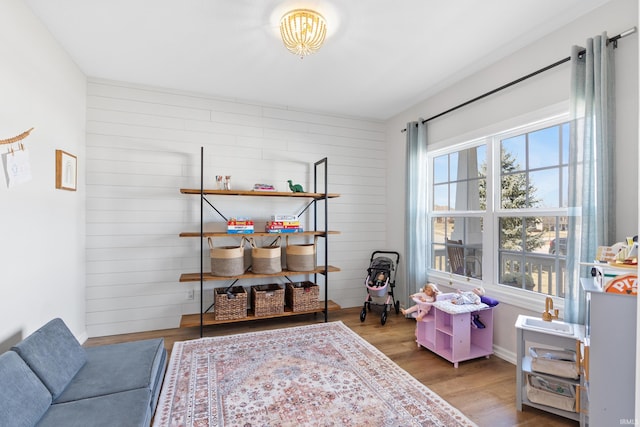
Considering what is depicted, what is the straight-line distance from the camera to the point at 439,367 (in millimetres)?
2529

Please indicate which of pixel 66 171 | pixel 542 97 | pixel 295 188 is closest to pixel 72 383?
pixel 66 171

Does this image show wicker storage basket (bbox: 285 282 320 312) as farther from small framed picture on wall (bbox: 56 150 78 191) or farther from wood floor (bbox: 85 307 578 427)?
small framed picture on wall (bbox: 56 150 78 191)

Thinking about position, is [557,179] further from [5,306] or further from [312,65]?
[5,306]

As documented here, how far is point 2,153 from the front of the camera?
1.78 m

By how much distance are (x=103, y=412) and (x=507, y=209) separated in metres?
3.23

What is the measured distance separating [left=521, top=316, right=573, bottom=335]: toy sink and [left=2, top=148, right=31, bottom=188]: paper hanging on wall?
338 centimetres

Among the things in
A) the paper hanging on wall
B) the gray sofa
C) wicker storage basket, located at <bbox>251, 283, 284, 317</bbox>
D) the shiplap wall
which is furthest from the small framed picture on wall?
wicker storage basket, located at <bbox>251, 283, 284, 317</bbox>

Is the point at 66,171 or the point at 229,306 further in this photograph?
the point at 229,306

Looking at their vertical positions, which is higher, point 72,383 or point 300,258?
point 300,258

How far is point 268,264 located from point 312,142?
5.65 feet

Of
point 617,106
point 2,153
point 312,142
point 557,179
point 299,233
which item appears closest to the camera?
point 2,153

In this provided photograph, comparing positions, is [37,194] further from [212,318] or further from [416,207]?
[416,207]

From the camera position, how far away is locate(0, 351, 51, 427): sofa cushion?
1260mm

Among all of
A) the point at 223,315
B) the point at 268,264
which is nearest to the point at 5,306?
the point at 223,315
